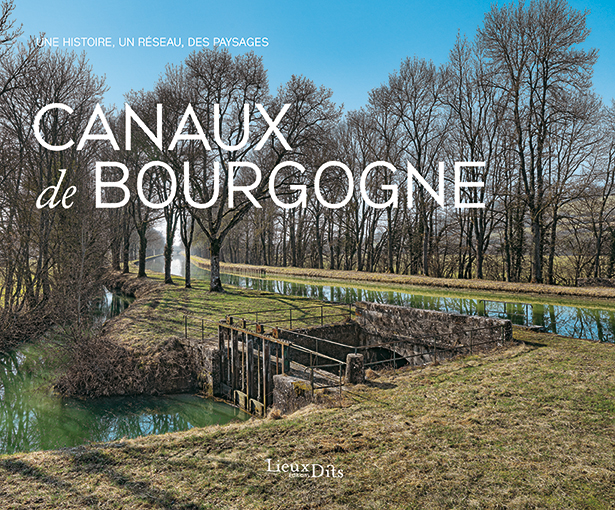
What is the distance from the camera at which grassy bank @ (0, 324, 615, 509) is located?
5.20 m

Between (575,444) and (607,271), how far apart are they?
30.5 meters

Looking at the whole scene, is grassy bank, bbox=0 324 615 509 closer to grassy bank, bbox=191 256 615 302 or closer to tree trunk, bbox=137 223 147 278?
grassy bank, bbox=191 256 615 302

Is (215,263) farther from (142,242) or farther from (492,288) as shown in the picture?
(492,288)

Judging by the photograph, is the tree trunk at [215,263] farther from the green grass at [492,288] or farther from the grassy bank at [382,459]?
the grassy bank at [382,459]

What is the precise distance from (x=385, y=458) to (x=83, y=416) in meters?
9.31

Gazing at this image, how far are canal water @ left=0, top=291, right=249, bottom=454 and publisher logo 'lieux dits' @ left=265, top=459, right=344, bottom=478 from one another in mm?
5741

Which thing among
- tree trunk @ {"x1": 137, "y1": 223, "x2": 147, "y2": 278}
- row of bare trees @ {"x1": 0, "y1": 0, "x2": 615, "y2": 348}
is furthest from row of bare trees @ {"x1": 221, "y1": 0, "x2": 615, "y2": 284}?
tree trunk @ {"x1": 137, "y1": 223, "x2": 147, "y2": 278}

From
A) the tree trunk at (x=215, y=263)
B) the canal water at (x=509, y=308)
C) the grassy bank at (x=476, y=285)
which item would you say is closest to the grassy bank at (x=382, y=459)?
the canal water at (x=509, y=308)

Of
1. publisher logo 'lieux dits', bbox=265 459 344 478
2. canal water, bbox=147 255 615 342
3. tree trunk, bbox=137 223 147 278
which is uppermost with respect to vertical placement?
tree trunk, bbox=137 223 147 278

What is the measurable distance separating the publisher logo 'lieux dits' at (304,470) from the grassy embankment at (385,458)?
11 cm

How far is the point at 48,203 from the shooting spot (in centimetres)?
1881

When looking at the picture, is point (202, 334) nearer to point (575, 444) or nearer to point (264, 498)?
point (264, 498)

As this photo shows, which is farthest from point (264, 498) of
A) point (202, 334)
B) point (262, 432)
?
point (202, 334)

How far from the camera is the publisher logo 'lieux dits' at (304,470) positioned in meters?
5.73
